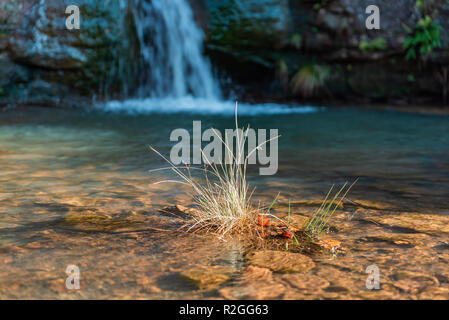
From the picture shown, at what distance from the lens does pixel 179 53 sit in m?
13.9

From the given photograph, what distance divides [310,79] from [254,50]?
161 cm

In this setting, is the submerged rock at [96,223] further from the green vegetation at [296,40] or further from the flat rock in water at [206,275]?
the green vegetation at [296,40]

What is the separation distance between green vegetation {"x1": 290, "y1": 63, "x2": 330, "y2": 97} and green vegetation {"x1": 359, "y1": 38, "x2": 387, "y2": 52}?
1045 mm

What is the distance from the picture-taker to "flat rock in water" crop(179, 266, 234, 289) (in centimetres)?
275

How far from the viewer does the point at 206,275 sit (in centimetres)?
285

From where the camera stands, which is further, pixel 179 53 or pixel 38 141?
pixel 179 53

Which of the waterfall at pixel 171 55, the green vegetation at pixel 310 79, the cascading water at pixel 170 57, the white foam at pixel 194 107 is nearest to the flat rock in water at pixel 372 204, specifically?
the white foam at pixel 194 107

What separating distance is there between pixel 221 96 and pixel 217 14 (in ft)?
6.80

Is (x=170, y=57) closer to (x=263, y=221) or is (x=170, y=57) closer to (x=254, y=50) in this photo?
(x=254, y=50)

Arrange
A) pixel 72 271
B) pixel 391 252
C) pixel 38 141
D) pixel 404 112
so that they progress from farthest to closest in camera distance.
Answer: pixel 404 112
pixel 38 141
pixel 391 252
pixel 72 271

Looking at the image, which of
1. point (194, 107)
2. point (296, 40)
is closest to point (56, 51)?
point (194, 107)

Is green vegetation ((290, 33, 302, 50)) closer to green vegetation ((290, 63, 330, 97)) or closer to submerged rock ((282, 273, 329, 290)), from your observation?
green vegetation ((290, 63, 330, 97))

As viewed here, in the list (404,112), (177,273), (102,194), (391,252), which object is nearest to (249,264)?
(177,273)
